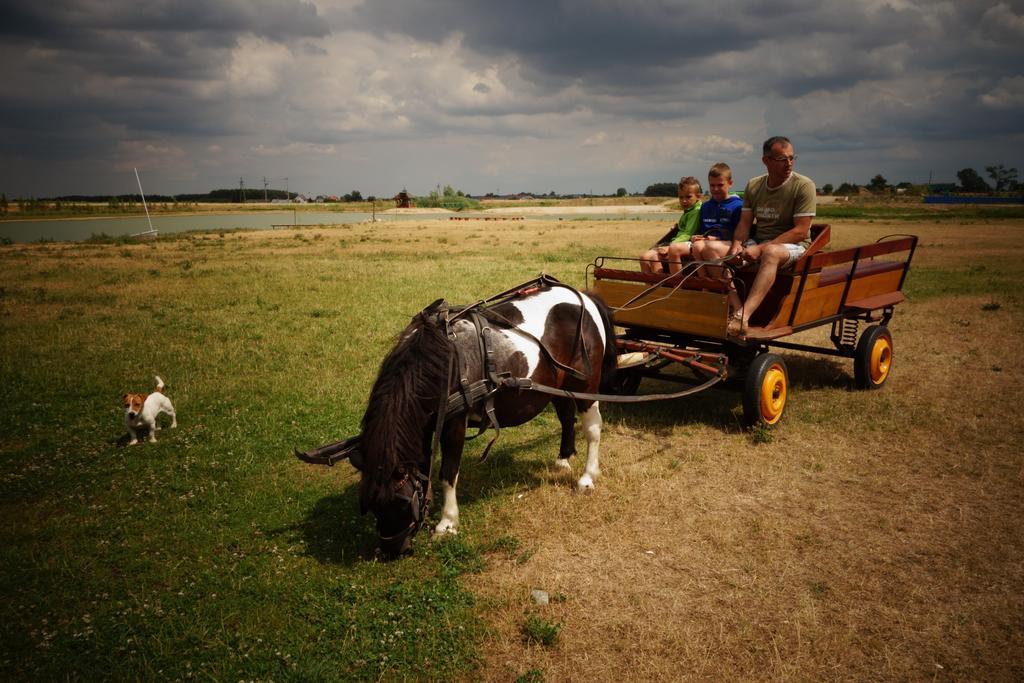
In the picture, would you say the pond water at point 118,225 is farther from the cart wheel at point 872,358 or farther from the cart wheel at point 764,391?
the cart wheel at point 872,358

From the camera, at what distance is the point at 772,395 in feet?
22.3

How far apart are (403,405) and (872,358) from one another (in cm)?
709

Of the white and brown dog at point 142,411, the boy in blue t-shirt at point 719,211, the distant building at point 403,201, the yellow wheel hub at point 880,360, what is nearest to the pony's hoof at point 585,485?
the boy in blue t-shirt at point 719,211

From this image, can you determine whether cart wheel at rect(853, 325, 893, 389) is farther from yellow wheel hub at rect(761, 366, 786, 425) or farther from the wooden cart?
yellow wheel hub at rect(761, 366, 786, 425)

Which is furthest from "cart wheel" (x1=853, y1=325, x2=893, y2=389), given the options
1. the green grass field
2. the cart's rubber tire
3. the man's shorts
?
the cart's rubber tire

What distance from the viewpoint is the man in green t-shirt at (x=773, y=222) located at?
21.0ft

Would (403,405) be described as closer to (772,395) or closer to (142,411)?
(142,411)

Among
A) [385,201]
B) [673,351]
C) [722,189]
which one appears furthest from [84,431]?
[385,201]

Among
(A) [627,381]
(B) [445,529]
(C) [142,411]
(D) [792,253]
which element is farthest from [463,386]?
(C) [142,411]

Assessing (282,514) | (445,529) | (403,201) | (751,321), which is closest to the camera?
(445,529)

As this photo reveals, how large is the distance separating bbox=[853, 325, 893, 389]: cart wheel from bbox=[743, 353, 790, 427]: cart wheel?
1.79m

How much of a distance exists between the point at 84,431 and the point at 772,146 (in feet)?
30.6

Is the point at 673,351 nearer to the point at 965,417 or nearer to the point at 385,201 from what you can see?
the point at 965,417

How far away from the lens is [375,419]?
13.4 feet
